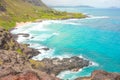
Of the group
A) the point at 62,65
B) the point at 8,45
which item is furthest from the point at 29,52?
the point at 62,65

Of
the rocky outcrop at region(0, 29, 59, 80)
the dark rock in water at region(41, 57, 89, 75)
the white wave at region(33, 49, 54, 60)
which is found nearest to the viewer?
the rocky outcrop at region(0, 29, 59, 80)

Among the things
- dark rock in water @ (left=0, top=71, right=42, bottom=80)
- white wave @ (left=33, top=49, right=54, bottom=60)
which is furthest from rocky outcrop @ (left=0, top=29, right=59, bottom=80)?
white wave @ (left=33, top=49, right=54, bottom=60)

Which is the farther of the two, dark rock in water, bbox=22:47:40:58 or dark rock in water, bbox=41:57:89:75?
dark rock in water, bbox=22:47:40:58

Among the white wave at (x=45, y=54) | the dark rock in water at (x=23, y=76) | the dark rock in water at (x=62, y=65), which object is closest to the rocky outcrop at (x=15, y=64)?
the dark rock in water at (x=23, y=76)

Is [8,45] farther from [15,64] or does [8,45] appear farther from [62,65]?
[15,64]

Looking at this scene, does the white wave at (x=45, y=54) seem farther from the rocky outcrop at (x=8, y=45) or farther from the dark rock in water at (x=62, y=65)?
the dark rock in water at (x=62, y=65)

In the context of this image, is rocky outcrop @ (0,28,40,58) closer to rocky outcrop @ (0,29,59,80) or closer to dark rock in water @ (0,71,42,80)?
rocky outcrop @ (0,29,59,80)

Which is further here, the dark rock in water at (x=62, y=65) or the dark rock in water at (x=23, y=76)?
the dark rock in water at (x=62, y=65)

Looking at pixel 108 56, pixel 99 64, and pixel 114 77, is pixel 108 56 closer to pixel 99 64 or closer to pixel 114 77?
pixel 99 64
